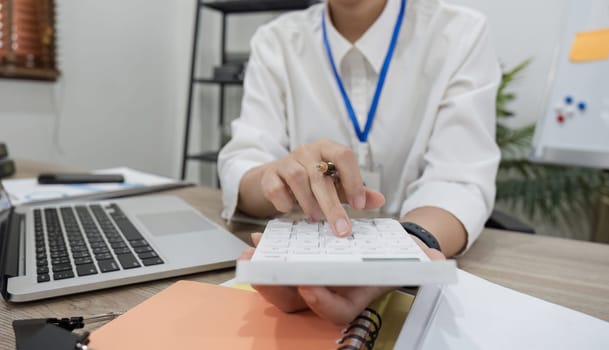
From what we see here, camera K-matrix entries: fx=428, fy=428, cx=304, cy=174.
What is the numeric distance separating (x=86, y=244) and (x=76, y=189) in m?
0.45

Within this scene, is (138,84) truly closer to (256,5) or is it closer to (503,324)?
(256,5)

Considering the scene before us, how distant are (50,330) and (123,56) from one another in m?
2.21

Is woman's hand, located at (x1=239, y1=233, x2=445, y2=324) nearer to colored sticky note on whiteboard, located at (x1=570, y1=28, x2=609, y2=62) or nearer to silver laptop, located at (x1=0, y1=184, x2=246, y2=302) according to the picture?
silver laptop, located at (x1=0, y1=184, x2=246, y2=302)

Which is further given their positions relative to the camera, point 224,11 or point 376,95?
point 224,11

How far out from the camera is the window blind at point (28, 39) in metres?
1.68

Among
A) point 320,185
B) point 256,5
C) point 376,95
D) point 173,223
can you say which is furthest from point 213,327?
point 256,5

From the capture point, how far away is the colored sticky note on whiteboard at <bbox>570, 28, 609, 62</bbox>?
971mm

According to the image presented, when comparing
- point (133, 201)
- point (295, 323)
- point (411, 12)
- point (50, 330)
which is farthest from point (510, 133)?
point (50, 330)

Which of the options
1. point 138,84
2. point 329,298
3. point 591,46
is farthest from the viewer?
point 138,84

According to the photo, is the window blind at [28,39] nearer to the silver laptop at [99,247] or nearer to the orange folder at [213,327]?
the silver laptop at [99,247]

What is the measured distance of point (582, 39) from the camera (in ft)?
3.40

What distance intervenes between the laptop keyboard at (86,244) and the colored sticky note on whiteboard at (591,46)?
105 cm

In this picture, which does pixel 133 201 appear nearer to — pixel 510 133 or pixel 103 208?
pixel 103 208

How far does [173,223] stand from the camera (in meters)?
0.61
